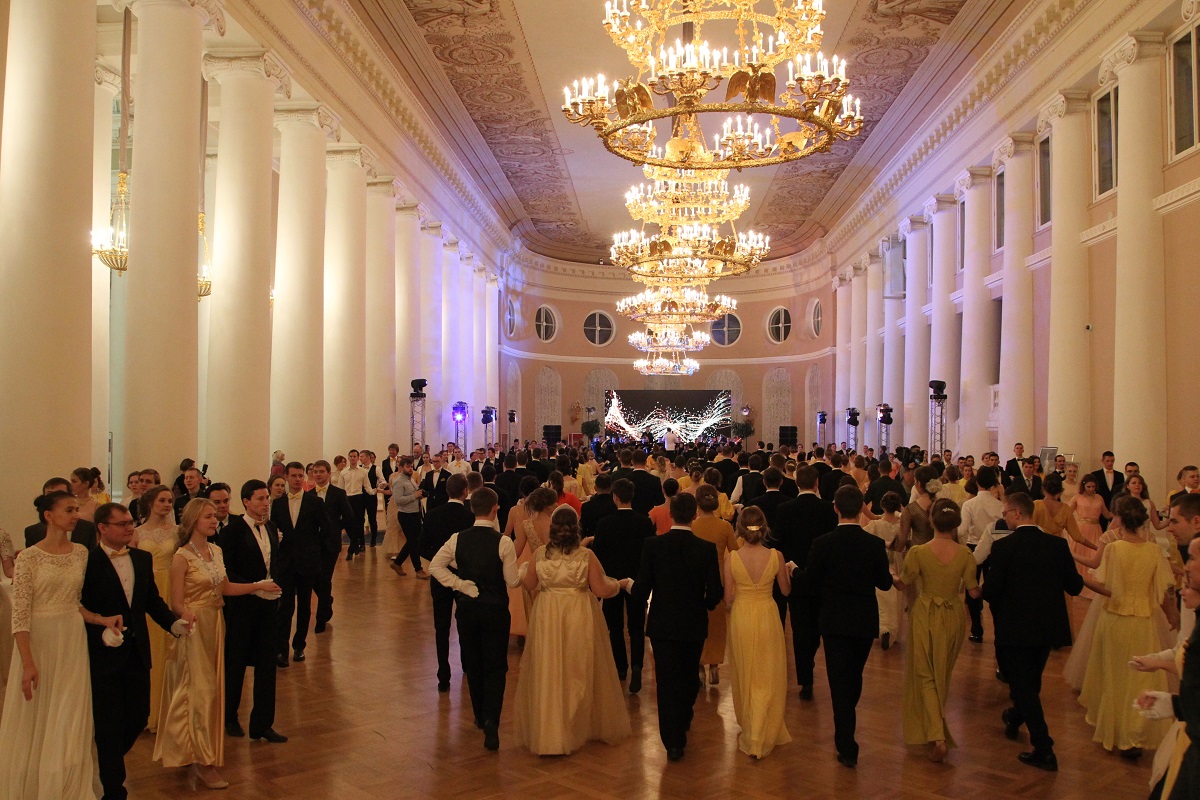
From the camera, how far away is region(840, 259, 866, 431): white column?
2619 centimetres

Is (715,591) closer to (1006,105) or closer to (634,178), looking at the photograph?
(1006,105)

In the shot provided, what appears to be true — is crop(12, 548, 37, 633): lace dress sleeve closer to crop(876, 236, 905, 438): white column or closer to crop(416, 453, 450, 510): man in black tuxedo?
crop(416, 453, 450, 510): man in black tuxedo

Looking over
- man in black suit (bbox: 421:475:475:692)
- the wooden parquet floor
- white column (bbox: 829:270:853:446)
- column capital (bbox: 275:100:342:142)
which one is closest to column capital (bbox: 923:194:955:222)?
white column (bbox: 829:270:853:446)

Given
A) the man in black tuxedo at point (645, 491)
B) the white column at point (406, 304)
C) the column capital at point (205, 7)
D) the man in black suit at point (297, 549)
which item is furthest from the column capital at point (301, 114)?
the man in black suit at point (297, 549)

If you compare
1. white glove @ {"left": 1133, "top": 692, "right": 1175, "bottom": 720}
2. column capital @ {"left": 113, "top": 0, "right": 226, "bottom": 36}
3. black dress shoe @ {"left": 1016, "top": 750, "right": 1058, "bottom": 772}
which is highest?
column capital @ {"left": 113, "top": 0, "right": 226, "bottom": 36}

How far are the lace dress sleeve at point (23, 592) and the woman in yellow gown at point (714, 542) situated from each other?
3997mm

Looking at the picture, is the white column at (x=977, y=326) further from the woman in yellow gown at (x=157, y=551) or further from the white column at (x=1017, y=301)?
the woman in yellow gown at (x=157, y=551)

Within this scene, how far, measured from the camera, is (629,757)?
5297 millimetres

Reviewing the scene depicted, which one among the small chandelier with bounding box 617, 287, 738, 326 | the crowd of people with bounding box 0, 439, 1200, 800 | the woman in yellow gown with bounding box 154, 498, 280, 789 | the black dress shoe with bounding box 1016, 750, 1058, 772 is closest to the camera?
the crowd of people with bounding box 0, 439, 1200, 800

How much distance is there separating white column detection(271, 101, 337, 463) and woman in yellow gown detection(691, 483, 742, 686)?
7654mm

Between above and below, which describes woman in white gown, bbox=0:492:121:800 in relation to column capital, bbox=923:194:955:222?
below

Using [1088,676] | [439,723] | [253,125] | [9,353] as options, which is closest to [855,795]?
[1088,676]

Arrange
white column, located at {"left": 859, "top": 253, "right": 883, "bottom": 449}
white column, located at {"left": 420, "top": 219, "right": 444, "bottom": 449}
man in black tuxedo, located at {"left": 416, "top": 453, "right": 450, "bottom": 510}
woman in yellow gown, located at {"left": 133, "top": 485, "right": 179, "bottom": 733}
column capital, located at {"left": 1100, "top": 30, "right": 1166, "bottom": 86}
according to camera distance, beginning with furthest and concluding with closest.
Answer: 1. white column, located at {"left": 859, "top": 253, "right": 883, "bottom": 449}
2. white column, located at {"left": 420, "top": 219, "right": 444, "bottom": 449}
3. man in black tuxedo, located at {"left": 416, "top": 453, "right": 450, "bottom": 510}
4. column capital, located at {"left": 1100, "top": 30, "right": 1166, "bottom": 86}
5. woman in yellow gown, located at {"left": 133, "top": 485, "right": 179, "bottom": 733}

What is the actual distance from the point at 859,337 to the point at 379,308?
14456 millimetres
